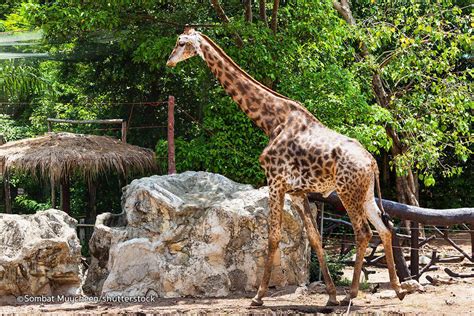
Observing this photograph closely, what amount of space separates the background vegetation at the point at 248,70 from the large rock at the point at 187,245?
6.61ft

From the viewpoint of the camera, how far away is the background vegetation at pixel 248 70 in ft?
38.8

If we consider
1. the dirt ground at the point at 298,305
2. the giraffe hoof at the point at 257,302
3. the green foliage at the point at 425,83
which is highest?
the green foliage at the point at 425,83

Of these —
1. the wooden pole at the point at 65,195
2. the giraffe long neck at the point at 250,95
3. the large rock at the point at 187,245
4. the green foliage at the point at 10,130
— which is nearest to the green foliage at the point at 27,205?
the green foliage at the point at 10,130

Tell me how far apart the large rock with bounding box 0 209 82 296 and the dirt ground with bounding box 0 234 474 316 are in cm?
30

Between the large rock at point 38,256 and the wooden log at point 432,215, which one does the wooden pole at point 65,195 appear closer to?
the large rock at point 38,256

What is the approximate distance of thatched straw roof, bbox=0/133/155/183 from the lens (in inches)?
468

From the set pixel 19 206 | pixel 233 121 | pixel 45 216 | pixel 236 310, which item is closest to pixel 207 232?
pixel 236 310

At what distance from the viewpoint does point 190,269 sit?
9430 mm

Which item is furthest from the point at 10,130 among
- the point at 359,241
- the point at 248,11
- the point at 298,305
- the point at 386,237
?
the point at 386,237

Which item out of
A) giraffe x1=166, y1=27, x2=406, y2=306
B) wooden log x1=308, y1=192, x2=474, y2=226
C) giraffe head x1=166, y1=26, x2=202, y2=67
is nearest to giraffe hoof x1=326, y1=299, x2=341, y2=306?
giraffe x1=166, y1=27, x2=406, y2=306

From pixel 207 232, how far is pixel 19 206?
9492mm

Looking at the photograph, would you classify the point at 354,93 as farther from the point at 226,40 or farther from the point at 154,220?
the point at 154,220

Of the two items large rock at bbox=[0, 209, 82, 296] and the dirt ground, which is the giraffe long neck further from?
large rock at bbox=[0, 209, 82, 296]

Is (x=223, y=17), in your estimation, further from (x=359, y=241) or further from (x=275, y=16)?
(x=359, y=241)
